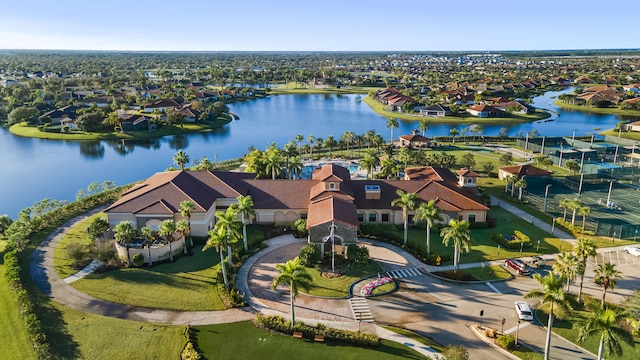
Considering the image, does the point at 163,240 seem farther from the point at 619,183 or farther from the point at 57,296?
the point at 619,183

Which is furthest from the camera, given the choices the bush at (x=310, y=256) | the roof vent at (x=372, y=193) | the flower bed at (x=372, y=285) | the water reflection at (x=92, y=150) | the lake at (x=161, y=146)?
the water reflection at (x=92, y=150)

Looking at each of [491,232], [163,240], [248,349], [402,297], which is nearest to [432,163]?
[491,232]

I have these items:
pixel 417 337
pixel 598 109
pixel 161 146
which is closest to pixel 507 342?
pixel 417 337

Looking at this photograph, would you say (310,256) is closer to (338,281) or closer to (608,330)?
(338,281)

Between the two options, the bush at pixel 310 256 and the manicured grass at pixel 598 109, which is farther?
the manicured grass at pixel 598 109

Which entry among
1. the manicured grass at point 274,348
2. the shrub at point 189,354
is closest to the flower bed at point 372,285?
the manicured grass at point 274,348

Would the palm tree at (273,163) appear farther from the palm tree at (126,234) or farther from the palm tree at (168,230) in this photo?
the palm tree at (126,234)
